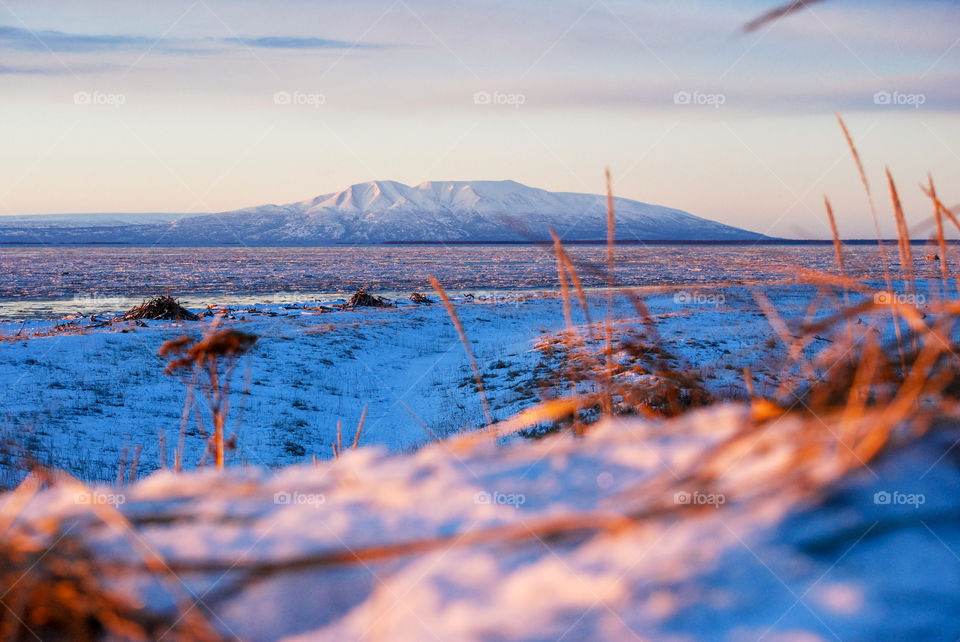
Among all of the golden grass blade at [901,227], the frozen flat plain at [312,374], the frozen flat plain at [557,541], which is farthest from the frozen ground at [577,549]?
the frozen flat plain at [312,374]

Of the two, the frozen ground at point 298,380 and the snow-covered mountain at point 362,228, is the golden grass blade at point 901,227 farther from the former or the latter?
the snow-covered mountain at point 362,228

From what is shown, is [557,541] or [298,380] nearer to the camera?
[557,541]

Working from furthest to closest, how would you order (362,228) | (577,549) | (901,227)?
(362,228) < (901,227) < (577,549)

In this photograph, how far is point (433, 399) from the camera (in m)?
9.86

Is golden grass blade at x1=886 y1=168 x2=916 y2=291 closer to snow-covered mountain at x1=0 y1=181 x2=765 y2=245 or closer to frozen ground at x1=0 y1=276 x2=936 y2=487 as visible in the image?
frozen ground at x1=0 y1=276 x2=936 y2=487

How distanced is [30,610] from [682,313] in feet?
49.5

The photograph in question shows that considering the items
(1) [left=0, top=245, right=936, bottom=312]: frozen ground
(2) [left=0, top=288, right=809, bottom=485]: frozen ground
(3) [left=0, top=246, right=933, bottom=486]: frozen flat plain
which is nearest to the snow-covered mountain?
(1) [left=0, top=245, right=936, bottom=312]: frozen ground

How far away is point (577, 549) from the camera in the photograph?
0.87 metres

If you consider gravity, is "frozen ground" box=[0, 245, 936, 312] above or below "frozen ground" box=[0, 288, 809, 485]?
above

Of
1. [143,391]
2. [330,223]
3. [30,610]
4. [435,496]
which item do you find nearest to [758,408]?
[435,496]

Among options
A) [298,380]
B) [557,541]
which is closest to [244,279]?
[298,380]

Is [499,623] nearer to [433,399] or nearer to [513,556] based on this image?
[513,556]

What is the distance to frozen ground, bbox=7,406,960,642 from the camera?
75cm

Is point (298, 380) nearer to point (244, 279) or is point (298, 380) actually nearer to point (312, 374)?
point (312, 374)
